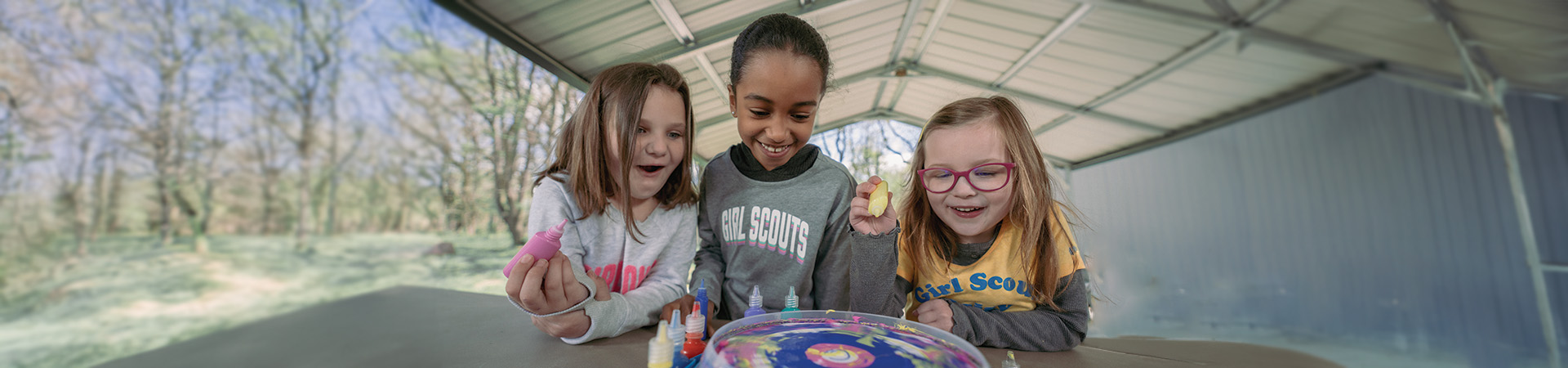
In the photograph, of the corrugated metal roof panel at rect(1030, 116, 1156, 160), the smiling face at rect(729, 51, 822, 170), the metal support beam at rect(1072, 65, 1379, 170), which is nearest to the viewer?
the smiling face at rect(729, 51, 822, 170)

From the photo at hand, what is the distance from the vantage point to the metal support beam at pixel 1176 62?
89cm

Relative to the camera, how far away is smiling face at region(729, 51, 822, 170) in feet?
2.04

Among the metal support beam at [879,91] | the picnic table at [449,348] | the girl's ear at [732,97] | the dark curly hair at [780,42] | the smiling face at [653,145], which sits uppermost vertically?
the metal support beam at [879,91]

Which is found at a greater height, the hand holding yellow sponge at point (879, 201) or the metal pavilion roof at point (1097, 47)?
the metal pavilion roof at point (1097, 47)

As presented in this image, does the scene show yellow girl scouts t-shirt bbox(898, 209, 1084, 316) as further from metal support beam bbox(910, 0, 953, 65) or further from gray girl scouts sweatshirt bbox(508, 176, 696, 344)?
metal support beam bbox(910, 0, 953, 65)

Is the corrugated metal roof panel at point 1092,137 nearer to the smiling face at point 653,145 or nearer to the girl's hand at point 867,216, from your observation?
the girl's hand at point 867,216

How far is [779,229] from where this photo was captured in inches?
28.0

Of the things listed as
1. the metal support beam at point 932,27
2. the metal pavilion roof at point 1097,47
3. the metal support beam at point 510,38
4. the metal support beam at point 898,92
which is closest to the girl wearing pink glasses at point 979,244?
the metal pavilion roof at point 1097,47

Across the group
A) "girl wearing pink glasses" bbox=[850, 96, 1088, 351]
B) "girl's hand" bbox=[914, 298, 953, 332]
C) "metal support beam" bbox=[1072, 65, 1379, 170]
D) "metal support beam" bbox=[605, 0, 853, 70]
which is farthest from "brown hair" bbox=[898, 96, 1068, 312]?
"metal support beam" bbox=[605, 0, 853, 70]

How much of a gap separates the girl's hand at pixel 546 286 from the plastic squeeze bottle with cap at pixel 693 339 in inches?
4.9

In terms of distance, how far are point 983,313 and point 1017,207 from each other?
163 mm

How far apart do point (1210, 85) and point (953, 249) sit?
37.5 inches

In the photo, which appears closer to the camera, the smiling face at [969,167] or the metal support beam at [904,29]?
the smiling face at [969,167]

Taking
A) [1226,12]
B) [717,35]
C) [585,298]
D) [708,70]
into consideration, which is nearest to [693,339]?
[585,298]
